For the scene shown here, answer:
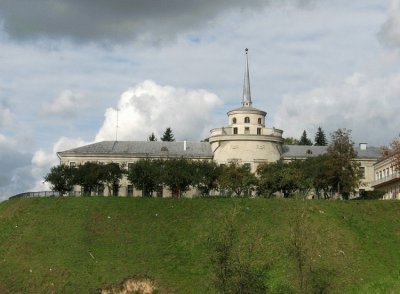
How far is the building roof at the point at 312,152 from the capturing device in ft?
344

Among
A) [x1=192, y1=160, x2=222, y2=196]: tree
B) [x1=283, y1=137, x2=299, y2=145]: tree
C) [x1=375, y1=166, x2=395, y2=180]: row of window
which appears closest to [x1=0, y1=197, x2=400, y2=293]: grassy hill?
[x1=192, y1=160, x2=222, y2=196]: tree

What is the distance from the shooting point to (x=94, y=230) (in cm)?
6556

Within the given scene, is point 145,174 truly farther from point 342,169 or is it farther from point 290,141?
point 290,141

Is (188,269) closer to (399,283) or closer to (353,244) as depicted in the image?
(353,244)

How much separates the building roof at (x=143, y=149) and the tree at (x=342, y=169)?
22.7m

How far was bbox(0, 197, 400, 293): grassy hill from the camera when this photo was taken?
55.8m

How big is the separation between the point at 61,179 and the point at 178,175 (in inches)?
609

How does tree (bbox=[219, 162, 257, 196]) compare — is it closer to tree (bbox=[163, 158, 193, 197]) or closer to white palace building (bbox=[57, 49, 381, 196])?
tree (bbox=[163, 158, 193, 197])

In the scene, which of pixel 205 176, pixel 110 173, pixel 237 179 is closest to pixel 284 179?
pixel 237 179

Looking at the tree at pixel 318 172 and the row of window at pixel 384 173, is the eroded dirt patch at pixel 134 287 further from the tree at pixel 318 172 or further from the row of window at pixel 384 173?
the row of window at pixel 384 173

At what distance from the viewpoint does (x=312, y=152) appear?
352ft

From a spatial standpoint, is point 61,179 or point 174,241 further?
point 61,179

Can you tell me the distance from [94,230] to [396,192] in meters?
42.5

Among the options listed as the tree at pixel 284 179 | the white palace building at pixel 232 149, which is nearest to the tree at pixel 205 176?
the tree at pixel 284 179
